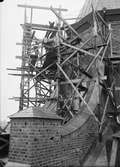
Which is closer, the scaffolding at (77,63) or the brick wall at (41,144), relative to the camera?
the brick wall at (41,144)

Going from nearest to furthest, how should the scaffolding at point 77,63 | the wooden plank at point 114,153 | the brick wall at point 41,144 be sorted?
the brick wall at point 41,144 < the wooden plank at point 114,153 < the scaffolding at point 77,63

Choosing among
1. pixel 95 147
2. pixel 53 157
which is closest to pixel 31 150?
pixel 53 157

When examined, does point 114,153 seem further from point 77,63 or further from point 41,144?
point 77,63

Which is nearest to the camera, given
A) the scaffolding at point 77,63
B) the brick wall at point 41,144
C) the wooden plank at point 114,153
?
the brick wall at point 41,144

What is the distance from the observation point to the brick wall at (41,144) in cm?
559

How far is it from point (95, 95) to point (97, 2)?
Answer: 7468mm

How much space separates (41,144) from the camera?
19.0 ft

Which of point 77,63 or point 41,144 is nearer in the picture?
point 41,144

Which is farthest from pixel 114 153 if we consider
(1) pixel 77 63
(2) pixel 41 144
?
(1) pixel 77 63

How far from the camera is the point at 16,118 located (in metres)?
6.05

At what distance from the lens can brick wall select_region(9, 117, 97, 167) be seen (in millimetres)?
5586

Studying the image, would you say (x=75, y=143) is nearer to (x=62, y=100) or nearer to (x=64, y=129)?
(x=64, y=129)

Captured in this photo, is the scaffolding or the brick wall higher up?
the scaffolding

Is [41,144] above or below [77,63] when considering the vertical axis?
below
